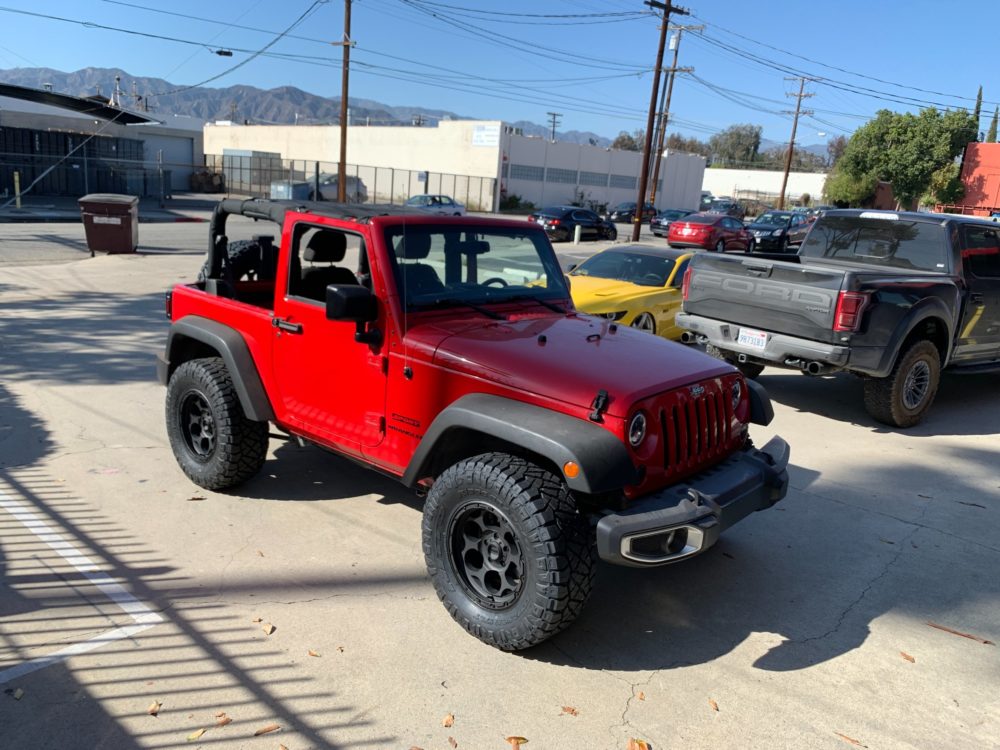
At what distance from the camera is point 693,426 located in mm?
3791

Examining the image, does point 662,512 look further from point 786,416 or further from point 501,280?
point 786,416

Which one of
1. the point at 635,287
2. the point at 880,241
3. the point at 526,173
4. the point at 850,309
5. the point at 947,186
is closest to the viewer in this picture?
the point at 850,309

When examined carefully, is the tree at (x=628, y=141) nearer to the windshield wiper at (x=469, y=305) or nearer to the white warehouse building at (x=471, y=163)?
the white warehouse building at (x=471, y=163)

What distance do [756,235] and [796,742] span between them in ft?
93.3

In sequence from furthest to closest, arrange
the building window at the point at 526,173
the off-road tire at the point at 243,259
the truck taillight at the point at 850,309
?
the building window at the point at 526,173 < the truck taillight at the point at 850,309 < the off-road tire at the point at 243,259

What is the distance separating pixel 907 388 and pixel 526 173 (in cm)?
5002

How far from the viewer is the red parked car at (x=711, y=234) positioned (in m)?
26.3

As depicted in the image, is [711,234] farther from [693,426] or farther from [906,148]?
[906,148]

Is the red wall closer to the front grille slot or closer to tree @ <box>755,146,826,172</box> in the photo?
the front grille slot

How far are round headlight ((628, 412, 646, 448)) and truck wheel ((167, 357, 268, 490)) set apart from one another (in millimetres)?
2628

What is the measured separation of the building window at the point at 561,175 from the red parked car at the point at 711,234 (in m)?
30.6

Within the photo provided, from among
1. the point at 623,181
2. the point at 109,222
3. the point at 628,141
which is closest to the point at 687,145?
the point at 628,141

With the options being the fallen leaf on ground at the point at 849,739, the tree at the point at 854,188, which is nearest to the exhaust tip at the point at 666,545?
the fallen leaf on ground at the point at 849,739

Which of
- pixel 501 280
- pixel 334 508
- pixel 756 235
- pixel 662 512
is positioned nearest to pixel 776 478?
pixel 662 512
